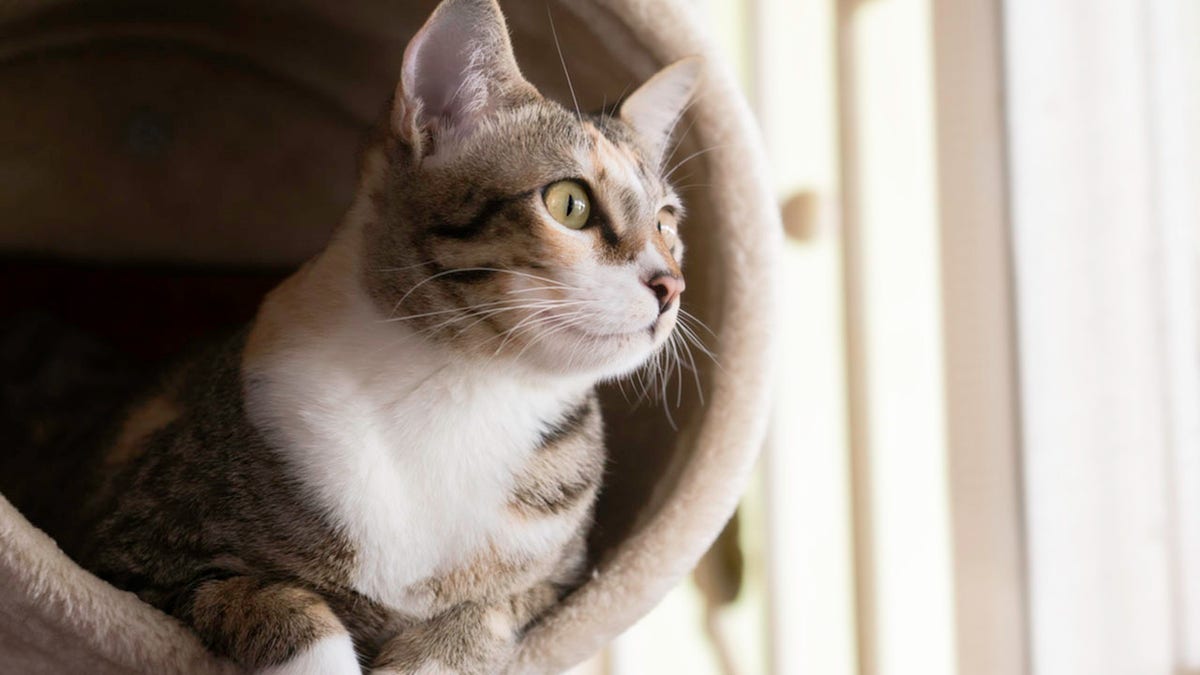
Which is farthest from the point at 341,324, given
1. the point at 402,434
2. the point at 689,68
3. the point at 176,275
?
the point at 176,275

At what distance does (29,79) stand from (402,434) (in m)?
1.09

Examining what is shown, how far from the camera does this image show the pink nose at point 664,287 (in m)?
0.82

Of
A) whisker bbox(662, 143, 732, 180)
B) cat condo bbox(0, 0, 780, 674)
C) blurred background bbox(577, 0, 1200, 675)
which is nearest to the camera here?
cat condo bbox(0, 0, 780, 674)

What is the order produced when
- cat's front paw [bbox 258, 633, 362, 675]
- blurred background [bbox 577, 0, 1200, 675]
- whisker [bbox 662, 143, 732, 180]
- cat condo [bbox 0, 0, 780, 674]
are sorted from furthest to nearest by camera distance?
1. blurred background [bbox 577, 0, 1200, 675]
2. whisker [bbox 662, 143, 732, 180]
3. cat condo [bbox 0, 0, 780, 674]
4. cat's front paw [bbox 258, 633, 362, 675]

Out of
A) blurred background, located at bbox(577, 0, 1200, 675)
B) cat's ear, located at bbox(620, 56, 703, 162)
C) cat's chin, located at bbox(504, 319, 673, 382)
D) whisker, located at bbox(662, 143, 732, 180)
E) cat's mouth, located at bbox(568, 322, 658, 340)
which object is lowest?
blurred background, located at bbox(577, 0, 1200, 675)

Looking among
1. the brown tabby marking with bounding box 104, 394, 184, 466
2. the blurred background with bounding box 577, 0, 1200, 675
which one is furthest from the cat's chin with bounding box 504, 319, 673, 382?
the blurred background with bounding box 577, 0, 1200, 675

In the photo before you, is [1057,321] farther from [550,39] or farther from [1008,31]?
[550,39]

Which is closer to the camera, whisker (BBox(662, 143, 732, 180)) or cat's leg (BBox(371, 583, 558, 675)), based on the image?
cat's leg (BBox(371, 583, 558, 675))

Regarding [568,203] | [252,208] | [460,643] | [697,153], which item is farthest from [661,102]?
[252,208]

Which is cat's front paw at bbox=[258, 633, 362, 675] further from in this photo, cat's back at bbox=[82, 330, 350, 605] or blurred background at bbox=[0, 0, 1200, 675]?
blurred background at bbox=[0, 0, 1200, 675]

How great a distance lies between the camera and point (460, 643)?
0.86m

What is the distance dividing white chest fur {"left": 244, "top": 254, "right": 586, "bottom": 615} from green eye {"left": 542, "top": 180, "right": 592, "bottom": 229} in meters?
0.15

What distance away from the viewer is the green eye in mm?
845

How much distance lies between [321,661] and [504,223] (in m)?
0.38
